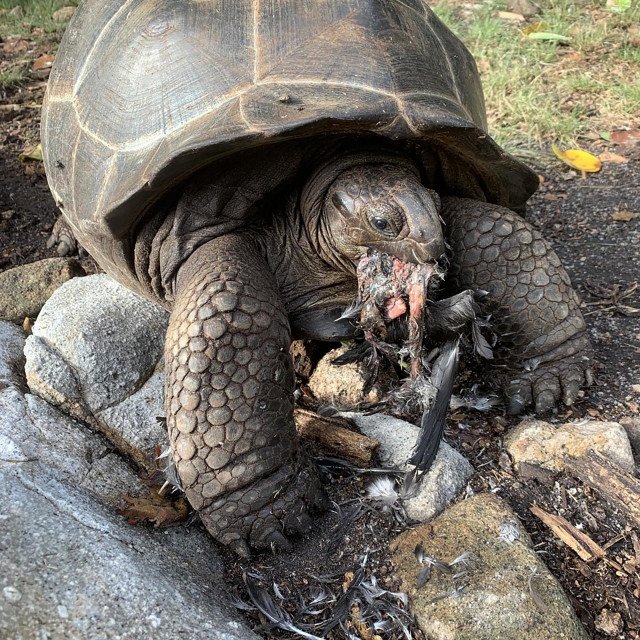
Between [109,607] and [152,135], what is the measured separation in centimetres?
156

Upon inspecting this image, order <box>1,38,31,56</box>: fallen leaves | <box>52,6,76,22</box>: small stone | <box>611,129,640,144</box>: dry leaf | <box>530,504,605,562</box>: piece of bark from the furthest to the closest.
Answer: <box>52,6,76,22</box>: small stone, <box>1,38,31,56</box>: fallen leaves, <box>611,129,640,144</box>: dry leaf, <box>530,504,605,562</box>: piece of bark

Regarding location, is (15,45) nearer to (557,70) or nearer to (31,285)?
(31,285)

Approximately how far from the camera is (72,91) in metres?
3.08

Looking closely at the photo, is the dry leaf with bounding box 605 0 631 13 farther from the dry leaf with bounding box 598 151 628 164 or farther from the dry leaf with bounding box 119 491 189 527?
the dry leaf with bounding box 119 491 189 527

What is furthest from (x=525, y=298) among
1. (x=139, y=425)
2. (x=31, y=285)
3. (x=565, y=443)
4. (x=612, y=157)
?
(x=612, y=157)

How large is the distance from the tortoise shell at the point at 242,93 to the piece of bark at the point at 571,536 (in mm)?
1334

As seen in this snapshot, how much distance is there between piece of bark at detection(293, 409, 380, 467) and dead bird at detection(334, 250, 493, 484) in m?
0.19

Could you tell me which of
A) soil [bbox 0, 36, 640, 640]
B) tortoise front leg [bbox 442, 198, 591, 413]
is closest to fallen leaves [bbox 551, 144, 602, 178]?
soil [bbox 0, 36, 640, 640]

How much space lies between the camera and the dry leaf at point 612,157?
197 inches

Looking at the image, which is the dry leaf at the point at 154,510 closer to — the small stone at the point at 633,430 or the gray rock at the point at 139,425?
the gray rock at the point at 139,425

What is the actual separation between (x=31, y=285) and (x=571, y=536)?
2950mm

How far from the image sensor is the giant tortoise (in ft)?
7.36

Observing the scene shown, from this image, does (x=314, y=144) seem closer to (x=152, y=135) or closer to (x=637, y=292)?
(x=152, y=135)

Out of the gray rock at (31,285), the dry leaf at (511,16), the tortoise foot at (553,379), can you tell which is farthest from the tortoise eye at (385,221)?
the dry leaf at (511,16)
